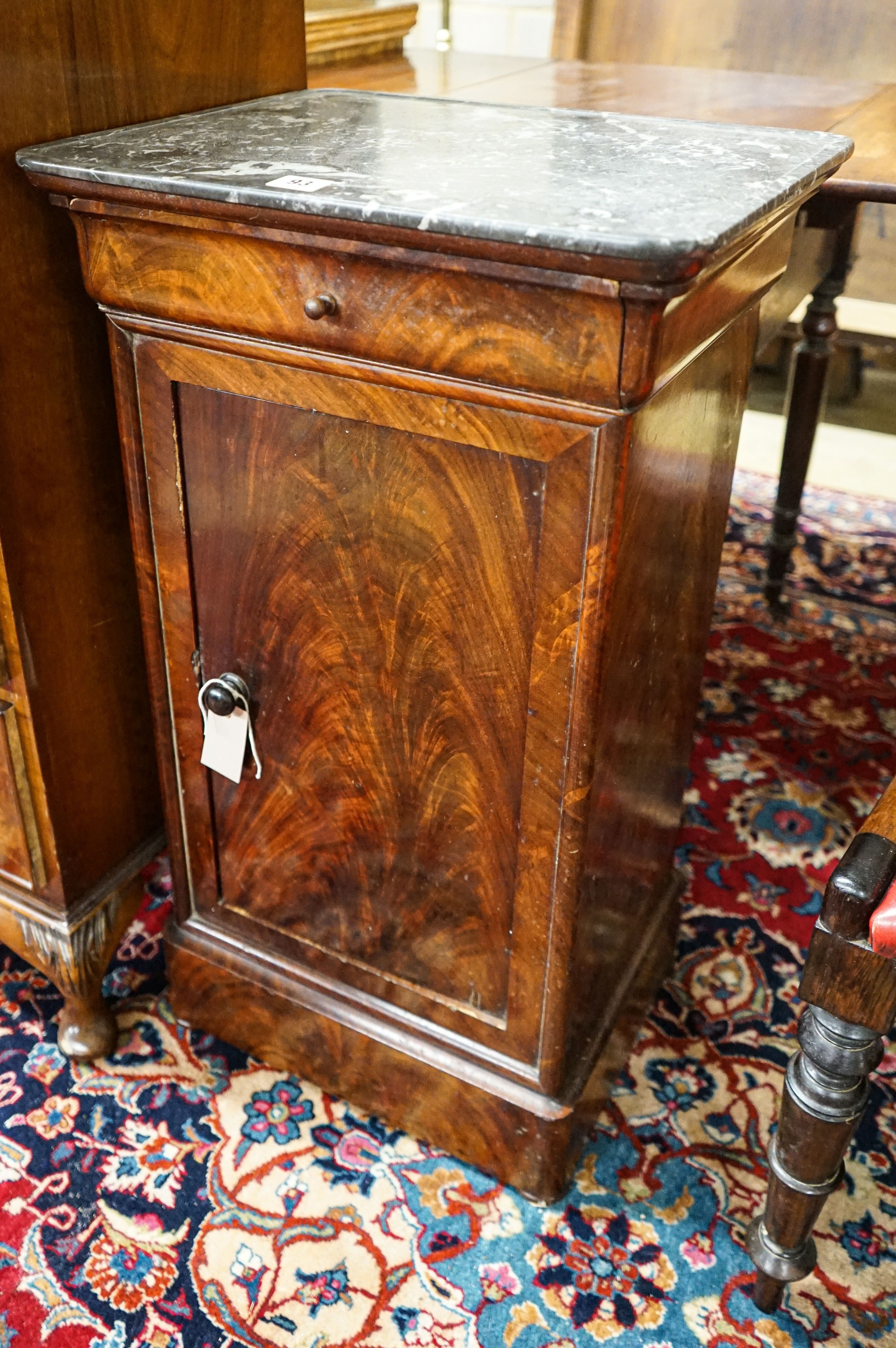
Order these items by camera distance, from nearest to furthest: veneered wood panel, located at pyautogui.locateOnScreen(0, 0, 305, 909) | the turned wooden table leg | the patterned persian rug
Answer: veneered wood panel, located at pyautogui.locateOnScreen(0, 0, 305, 909)
the patterned persian rug
the turned wooden table leg

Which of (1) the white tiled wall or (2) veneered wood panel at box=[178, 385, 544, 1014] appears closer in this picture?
(2) veneered wood panel at box=[178, 385, 544, 1014]

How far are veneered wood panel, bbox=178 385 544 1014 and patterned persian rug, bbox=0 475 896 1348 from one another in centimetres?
25

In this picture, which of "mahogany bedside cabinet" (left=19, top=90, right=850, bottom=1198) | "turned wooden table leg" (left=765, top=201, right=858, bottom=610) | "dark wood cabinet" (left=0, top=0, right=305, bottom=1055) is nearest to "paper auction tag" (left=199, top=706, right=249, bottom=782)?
"mahogany bedside cabinet" (left=19, top=90, right=850, bottom=1198)

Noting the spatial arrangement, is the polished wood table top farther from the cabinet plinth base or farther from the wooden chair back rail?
the cabinet plinth base

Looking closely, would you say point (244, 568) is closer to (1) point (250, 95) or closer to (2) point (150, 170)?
(2) point (150, 170)

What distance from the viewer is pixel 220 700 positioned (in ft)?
3.61

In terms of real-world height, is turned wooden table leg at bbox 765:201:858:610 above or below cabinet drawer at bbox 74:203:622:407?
below

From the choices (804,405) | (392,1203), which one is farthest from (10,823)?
(804,405)

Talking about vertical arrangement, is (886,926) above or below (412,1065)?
above

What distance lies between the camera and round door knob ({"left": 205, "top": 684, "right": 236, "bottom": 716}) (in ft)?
3.62

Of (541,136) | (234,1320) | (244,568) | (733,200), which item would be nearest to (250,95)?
(541,136)

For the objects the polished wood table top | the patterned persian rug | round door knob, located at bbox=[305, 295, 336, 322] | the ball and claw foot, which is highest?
the polished wood table top

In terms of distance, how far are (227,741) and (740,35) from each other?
298 centimetres

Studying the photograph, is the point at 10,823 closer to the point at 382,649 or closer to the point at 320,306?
the point at 382,649
